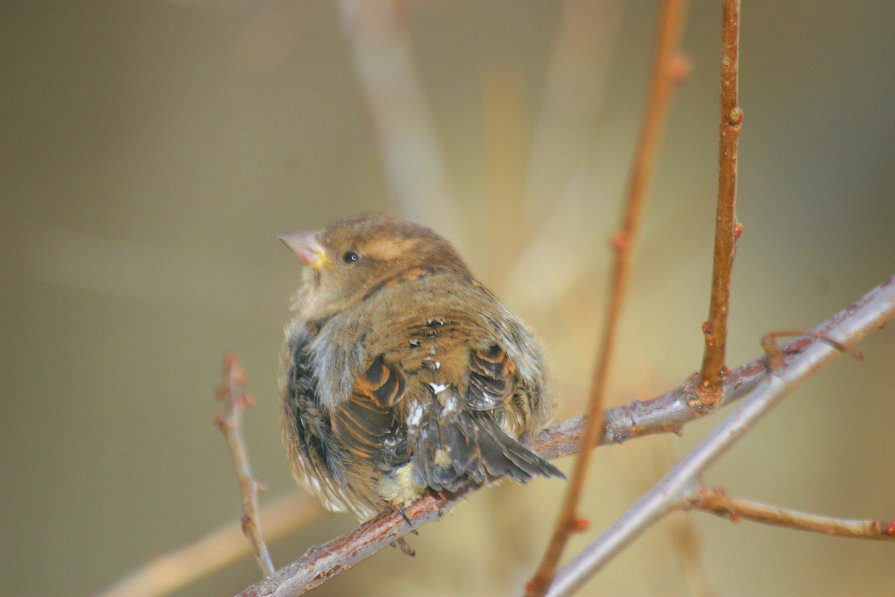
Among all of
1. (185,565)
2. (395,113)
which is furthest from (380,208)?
(185,565)

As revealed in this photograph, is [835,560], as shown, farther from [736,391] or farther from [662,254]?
[736,391]

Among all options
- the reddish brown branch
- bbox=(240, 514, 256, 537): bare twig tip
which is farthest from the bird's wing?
bbox=(240, 514, 256, 537): bare twig tip

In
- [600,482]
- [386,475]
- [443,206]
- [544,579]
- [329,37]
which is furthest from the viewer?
[329,37]

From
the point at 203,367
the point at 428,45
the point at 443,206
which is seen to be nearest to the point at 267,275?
the point at 203,367

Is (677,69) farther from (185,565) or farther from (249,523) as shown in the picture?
(185,565)

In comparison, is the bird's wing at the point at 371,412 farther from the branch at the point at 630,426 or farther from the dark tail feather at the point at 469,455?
the branch at the point at 630,426

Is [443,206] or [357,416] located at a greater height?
[443,206]
